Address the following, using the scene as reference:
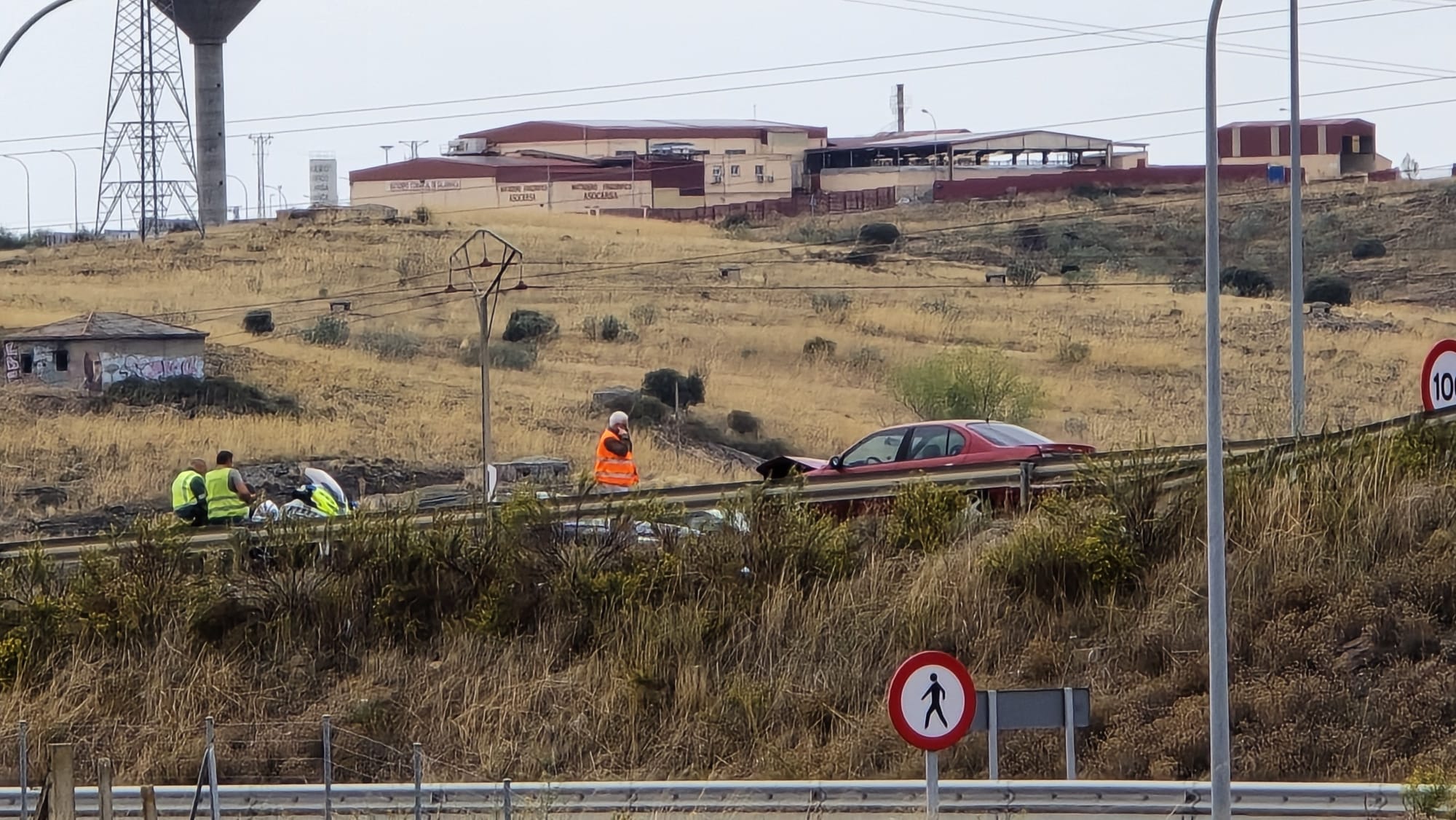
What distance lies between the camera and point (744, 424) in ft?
145

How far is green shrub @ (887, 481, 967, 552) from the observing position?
18.9m

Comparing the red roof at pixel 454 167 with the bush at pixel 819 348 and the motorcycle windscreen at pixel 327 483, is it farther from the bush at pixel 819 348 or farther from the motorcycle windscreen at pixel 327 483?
the motorcycle windscreen at pixel 327 483

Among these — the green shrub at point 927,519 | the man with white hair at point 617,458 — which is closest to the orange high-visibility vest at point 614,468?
the man with white hair at point 617,458

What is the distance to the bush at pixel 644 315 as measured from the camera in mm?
58438

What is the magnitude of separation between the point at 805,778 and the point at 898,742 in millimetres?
908

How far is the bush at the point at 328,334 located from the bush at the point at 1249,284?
29.3 m

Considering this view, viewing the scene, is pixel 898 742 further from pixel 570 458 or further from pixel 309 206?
pixel 309 206

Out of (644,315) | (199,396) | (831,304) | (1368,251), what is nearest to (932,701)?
(199,396)

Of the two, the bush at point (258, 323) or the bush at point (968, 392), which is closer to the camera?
the bush at point (968, 392)

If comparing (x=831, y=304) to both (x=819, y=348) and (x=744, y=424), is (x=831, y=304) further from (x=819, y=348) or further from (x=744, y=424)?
(x=744, y=424)

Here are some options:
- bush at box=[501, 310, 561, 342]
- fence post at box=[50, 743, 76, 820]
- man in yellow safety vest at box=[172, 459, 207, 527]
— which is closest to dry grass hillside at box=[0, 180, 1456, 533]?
bush at box=[501, 310, 561, 342]

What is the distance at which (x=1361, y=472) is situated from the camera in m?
18.3

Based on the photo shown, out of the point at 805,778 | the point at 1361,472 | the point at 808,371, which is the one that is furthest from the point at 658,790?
the point at 808,371

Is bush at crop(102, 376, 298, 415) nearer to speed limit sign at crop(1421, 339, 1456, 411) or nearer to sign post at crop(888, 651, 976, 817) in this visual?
speed limit sign at crop(1421, 339, 1456, 411)
